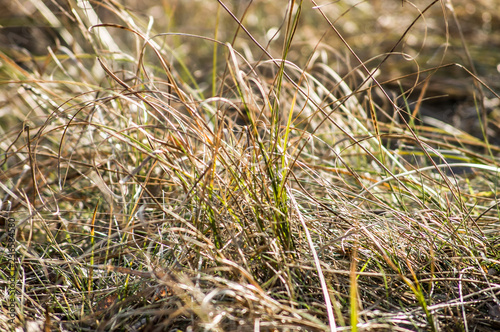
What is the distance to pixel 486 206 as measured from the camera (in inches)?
49.0

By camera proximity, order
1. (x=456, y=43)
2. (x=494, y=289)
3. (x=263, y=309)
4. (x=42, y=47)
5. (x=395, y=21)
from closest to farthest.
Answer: (x=263, y=309)
(x=494, y=289)
(x=456, y=43)
(x=395, y=21)
(x=42, y=47)

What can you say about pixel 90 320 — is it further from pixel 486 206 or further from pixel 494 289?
pixel 486 206

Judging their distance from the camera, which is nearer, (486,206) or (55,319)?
(55,319)

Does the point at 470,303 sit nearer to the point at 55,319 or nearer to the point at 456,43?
the point at 55,319

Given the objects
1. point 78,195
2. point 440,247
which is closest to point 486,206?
point 440,247

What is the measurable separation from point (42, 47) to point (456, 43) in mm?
3298

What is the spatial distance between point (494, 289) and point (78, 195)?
3.95 feet

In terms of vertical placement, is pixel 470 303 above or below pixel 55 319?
below

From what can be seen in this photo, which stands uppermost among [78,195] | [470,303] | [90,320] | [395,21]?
[395,21]

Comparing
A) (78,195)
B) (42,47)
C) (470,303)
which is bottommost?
(470,303)

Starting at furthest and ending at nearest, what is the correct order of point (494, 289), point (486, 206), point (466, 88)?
1. point (466, 88)
2. point (486, 206)
3. point (494, 289)

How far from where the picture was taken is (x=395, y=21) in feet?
11.4

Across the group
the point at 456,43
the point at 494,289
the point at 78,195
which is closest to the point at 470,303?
the point at 494,289

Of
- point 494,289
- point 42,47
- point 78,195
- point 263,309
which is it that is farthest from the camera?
point 42,47
